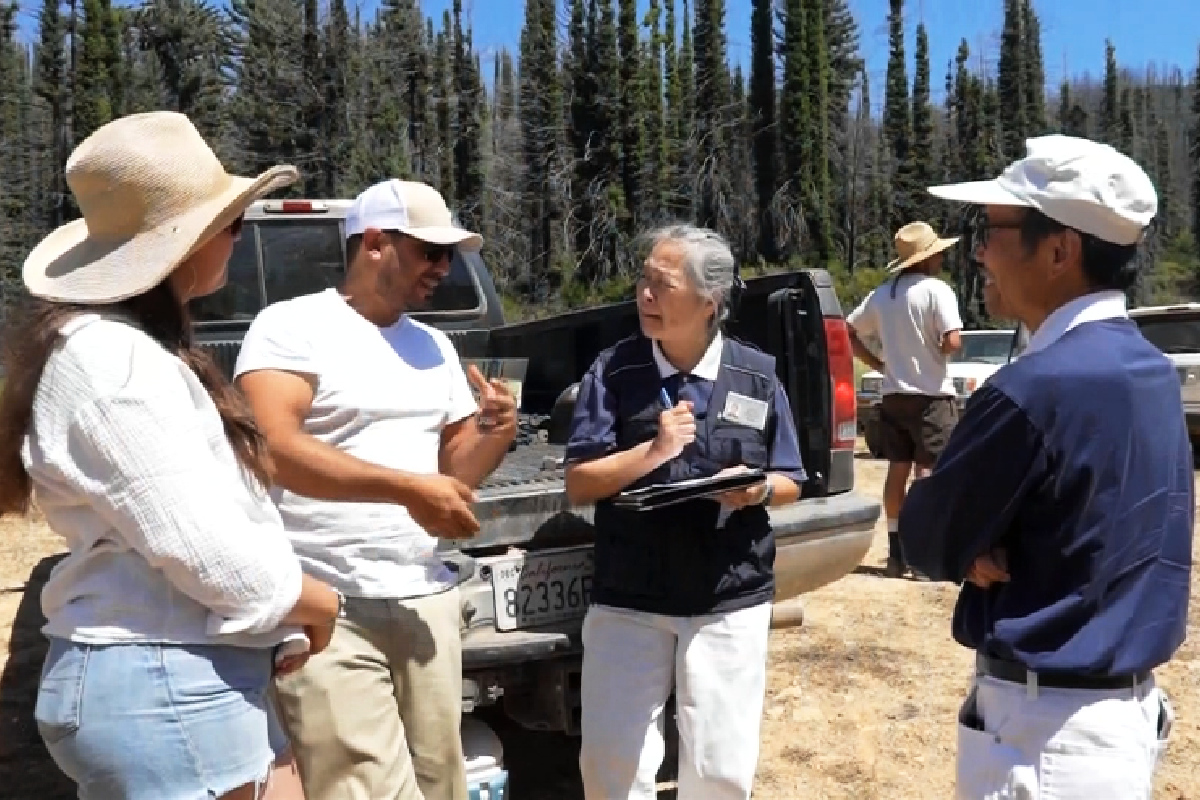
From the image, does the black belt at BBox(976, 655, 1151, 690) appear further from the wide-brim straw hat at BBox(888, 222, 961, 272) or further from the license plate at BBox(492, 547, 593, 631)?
the wide-brim straw hat at BBox(888, 222, 961, 272)

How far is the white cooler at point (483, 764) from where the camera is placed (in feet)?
10.2

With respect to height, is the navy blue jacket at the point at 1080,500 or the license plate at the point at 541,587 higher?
the navy blue jacket at the point at 1080,500

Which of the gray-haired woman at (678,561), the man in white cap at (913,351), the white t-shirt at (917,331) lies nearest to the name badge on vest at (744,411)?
the gray-haired woman at (678,561)

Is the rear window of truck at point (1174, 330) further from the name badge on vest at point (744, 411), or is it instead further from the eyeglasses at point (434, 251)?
the eyeglasses at point (434, 251)

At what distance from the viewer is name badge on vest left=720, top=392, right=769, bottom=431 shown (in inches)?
118

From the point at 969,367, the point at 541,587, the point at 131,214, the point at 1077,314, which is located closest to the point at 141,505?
the point at 131,214

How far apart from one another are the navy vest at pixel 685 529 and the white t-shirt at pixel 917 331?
3.61m

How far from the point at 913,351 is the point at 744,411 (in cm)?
372

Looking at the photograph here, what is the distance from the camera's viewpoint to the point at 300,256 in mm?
4945

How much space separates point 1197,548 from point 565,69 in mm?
39519

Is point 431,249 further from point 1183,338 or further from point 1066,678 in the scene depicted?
point 1183,338

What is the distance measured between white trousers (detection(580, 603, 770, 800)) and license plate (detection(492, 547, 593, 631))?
0.36 m

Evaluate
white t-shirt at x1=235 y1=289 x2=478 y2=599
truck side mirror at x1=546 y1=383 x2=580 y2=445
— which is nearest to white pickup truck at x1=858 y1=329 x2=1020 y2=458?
truck side mirror at x1=546 y1=383 x2=580 y2=445

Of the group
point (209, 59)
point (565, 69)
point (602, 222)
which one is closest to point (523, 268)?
point (602, 222)
